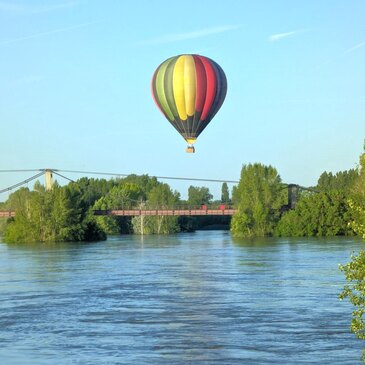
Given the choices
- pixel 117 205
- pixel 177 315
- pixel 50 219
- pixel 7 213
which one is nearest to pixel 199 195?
pixel 117 205

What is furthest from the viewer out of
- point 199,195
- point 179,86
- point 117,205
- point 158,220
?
point 199,195

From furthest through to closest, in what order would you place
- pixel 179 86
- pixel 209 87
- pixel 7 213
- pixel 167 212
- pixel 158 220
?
pixel 158 220 < pixel 167 212 < pixel 7 213 < pixel 209 87 < pixel 179 86

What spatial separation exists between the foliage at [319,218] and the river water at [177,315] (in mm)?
47315

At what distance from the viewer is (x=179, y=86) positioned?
6250cm

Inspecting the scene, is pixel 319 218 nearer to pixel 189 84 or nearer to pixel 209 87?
pixel 209 87

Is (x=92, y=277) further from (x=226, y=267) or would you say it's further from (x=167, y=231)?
(x=167, y=231)

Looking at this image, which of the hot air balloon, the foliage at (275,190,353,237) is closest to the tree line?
the foliage at (275,190,353,237)

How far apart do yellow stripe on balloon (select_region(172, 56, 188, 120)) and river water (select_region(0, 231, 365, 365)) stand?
1516cm

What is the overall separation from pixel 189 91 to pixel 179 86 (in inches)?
28.9

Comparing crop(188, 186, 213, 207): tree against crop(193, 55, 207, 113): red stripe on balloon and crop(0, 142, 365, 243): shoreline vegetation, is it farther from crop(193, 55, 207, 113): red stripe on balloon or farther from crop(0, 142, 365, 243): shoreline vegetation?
crop(193, 55, 207, 113): red stripe on balloon

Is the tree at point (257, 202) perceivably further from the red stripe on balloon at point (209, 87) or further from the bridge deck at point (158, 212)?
the red stripe on balloon at point (209, 87)

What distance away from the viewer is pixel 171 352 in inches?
906

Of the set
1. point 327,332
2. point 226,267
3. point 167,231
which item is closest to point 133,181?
point 167,231

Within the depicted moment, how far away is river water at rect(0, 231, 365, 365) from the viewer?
74.8 ft
